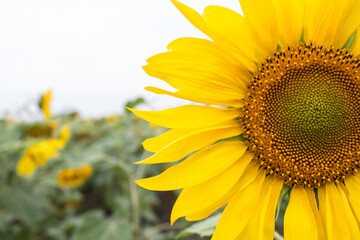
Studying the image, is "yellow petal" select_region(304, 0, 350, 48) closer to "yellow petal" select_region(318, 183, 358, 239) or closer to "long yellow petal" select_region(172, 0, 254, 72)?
"long yellow petal" select_region(172, 0, 254, 72)

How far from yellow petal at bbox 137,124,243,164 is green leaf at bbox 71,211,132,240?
1349mm

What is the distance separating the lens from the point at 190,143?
95 cm

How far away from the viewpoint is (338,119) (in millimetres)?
1084

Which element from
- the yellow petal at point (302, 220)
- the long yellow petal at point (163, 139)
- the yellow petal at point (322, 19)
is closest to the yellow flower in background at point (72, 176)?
the long yellow petal at point (163, 139)

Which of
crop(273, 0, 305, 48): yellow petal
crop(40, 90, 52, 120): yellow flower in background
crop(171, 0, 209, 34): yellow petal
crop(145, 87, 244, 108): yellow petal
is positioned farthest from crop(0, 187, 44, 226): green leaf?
crop(273, 0, 305, 48): yellow petal

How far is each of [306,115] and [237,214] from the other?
16.3 inches

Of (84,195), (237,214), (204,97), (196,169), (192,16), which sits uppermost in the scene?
(192,16)

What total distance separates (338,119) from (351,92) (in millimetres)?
100

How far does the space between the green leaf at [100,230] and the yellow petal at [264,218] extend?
130 cm

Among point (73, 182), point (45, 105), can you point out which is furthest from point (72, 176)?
point (45, 105)

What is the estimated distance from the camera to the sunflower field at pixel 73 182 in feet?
7.40

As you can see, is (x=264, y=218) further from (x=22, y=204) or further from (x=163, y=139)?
(x=22, y=204)

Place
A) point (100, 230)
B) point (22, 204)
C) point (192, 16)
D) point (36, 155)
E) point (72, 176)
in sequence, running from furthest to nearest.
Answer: point (72, 176), point (22, 204), point (36, 155), point (100, 230), point (192, 16)

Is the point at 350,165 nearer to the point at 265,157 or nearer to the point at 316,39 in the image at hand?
the point at 265,157
